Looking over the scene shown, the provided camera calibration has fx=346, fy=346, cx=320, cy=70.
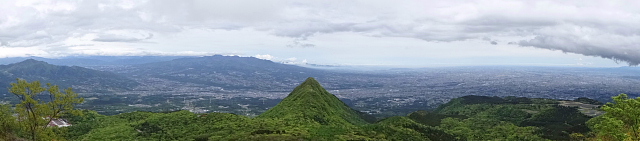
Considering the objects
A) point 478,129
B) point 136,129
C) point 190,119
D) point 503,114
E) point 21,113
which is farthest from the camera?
point 503,114

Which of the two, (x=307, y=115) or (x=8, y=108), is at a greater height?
(x=8, y=108)

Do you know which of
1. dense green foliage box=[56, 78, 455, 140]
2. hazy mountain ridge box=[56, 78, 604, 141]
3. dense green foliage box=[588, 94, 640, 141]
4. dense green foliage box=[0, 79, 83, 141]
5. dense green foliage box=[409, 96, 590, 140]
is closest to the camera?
dense green foliage box=[588, 94, 640, 141]

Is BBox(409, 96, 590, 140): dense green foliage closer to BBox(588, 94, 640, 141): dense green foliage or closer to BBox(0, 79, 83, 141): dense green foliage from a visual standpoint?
BBox(588, 94, 640, 141): dense green foliage

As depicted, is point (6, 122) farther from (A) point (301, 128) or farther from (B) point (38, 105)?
(A) point (301, 128)

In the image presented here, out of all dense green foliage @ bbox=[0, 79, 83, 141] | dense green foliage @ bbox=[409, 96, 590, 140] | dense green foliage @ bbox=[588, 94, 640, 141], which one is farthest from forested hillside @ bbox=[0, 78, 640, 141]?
dense green foliage @ bbox=[0, 79, 83, 141]

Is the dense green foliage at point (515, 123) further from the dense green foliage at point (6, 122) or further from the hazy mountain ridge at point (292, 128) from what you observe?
the dense green foliage at point (6, 122)

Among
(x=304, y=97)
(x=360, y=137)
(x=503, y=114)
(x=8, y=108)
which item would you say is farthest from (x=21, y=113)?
(x=503, y=114)

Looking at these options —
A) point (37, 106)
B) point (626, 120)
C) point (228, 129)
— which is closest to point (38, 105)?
point (37, 106)

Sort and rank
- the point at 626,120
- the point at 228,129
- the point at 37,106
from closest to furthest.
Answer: the point at 37,106 < the point at 626,120 < the point at 228,129

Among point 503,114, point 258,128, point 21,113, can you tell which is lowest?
point 503,114

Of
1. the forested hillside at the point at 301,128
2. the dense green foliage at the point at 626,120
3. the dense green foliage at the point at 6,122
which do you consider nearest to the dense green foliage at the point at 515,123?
the forested hillside at the point at 301,128

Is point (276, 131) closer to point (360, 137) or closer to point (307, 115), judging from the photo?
point (360, 137)
